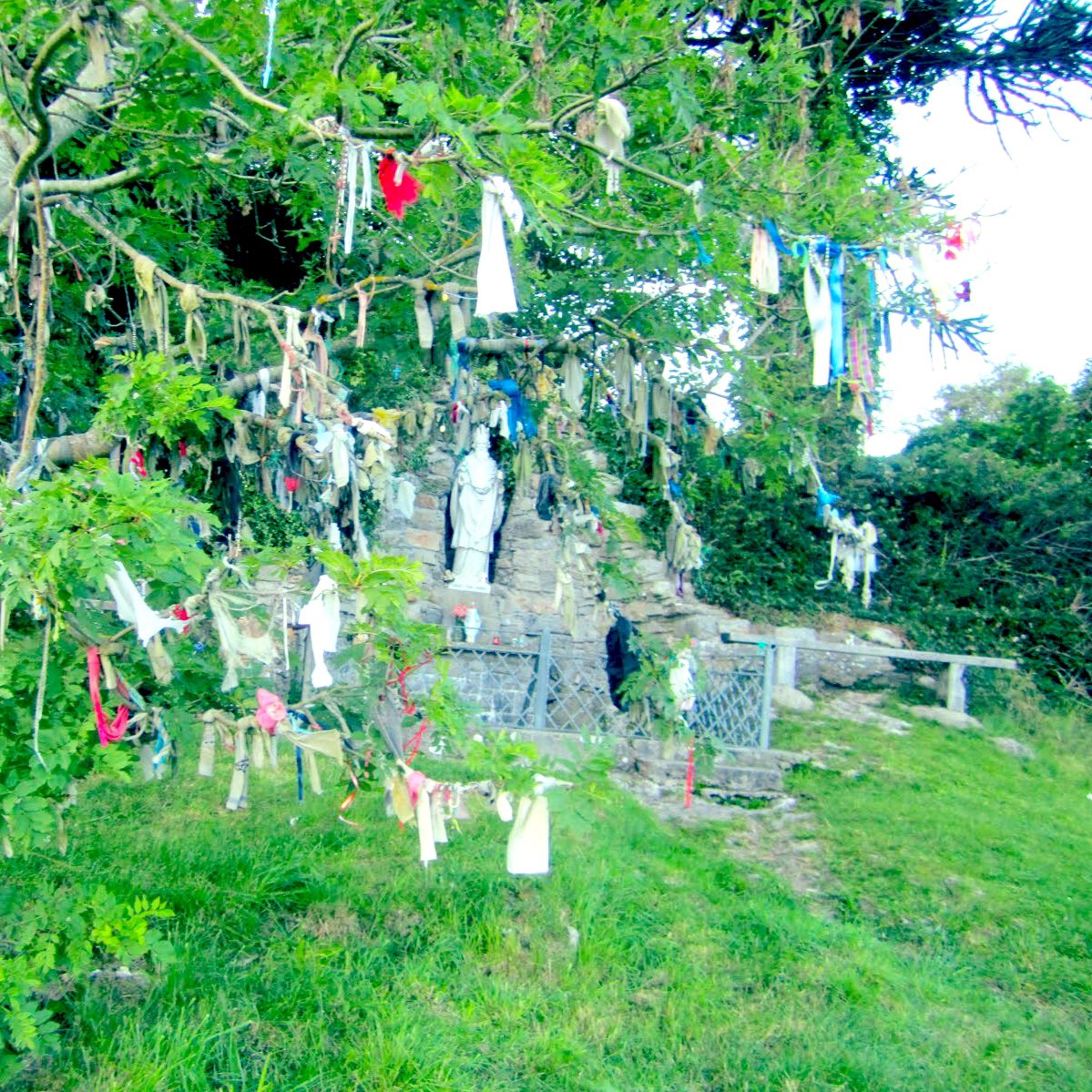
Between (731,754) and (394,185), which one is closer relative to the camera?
(394,185)

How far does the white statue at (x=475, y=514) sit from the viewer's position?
428 inches

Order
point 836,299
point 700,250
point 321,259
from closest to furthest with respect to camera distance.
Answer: point 836,299
point 700,250
point 321,259

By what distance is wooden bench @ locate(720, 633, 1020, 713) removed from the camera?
36.8 ft

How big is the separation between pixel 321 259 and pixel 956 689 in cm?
835

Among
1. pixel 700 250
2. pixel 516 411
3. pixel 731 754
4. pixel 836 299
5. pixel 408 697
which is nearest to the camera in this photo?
pixel 408 697

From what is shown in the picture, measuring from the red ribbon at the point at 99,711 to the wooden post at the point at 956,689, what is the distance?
1010 centimetres

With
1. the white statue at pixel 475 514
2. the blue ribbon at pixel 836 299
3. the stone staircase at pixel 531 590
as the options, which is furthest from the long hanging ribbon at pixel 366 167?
the white statue at pixel 475 514

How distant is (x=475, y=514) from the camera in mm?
10852

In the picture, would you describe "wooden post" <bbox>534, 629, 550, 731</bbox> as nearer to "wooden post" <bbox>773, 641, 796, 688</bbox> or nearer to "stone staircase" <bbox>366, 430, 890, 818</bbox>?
"stone staircase" <bbox>366, 430, 890, 818</bbox>

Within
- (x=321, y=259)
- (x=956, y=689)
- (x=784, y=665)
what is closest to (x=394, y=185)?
(x=321, y=259)

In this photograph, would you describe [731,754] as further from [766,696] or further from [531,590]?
[531,590]

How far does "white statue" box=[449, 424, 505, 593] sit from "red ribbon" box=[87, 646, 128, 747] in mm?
7907

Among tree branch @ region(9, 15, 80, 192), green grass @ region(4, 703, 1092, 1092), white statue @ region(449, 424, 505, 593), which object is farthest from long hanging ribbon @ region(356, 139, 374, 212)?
white statue @ region(449, 424, 505, 593)

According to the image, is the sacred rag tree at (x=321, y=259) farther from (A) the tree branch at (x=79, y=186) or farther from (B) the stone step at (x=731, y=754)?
(B) the stone step at (x=731, y=754)
